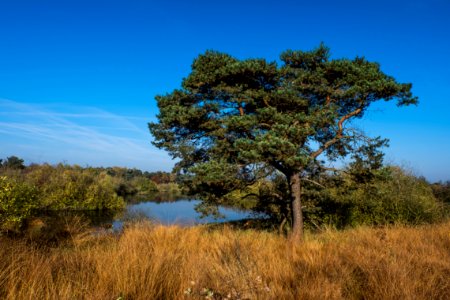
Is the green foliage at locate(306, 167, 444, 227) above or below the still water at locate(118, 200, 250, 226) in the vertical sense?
above

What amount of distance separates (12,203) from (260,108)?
11.1 metres

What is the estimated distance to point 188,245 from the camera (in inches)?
283

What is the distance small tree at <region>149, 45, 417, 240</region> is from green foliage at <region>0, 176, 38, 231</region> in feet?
22.0

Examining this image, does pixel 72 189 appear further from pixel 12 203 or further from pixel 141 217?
pixel 141 217

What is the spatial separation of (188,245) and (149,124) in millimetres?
5404

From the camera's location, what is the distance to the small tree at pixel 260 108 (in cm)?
923

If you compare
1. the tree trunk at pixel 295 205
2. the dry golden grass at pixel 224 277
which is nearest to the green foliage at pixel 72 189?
the tree trunk at pixel 295 205

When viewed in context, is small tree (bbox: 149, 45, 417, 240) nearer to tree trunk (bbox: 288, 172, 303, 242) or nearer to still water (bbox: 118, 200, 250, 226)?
tree trunk (bbox: 288, 172, 303, 242)

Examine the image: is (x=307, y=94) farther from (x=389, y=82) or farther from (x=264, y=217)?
(x=264, y=217)

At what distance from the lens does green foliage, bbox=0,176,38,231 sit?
12.3 m

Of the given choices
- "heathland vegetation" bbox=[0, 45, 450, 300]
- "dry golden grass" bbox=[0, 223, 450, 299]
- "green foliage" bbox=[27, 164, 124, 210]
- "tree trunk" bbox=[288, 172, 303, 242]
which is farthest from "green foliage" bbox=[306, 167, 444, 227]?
"green foliage" bbox=[27, 164, 124, 210]

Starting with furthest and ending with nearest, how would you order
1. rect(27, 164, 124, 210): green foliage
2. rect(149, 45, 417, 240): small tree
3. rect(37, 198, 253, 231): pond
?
rect(27, 164, 124, 210): green foliage → rect(37, 198, 253, 231): pond → rect(149, 45, 417, 240): small tree

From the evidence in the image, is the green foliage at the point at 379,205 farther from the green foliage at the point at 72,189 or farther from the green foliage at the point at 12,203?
the green foliage at the point at 72,189

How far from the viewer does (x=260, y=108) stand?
998 centimetres
